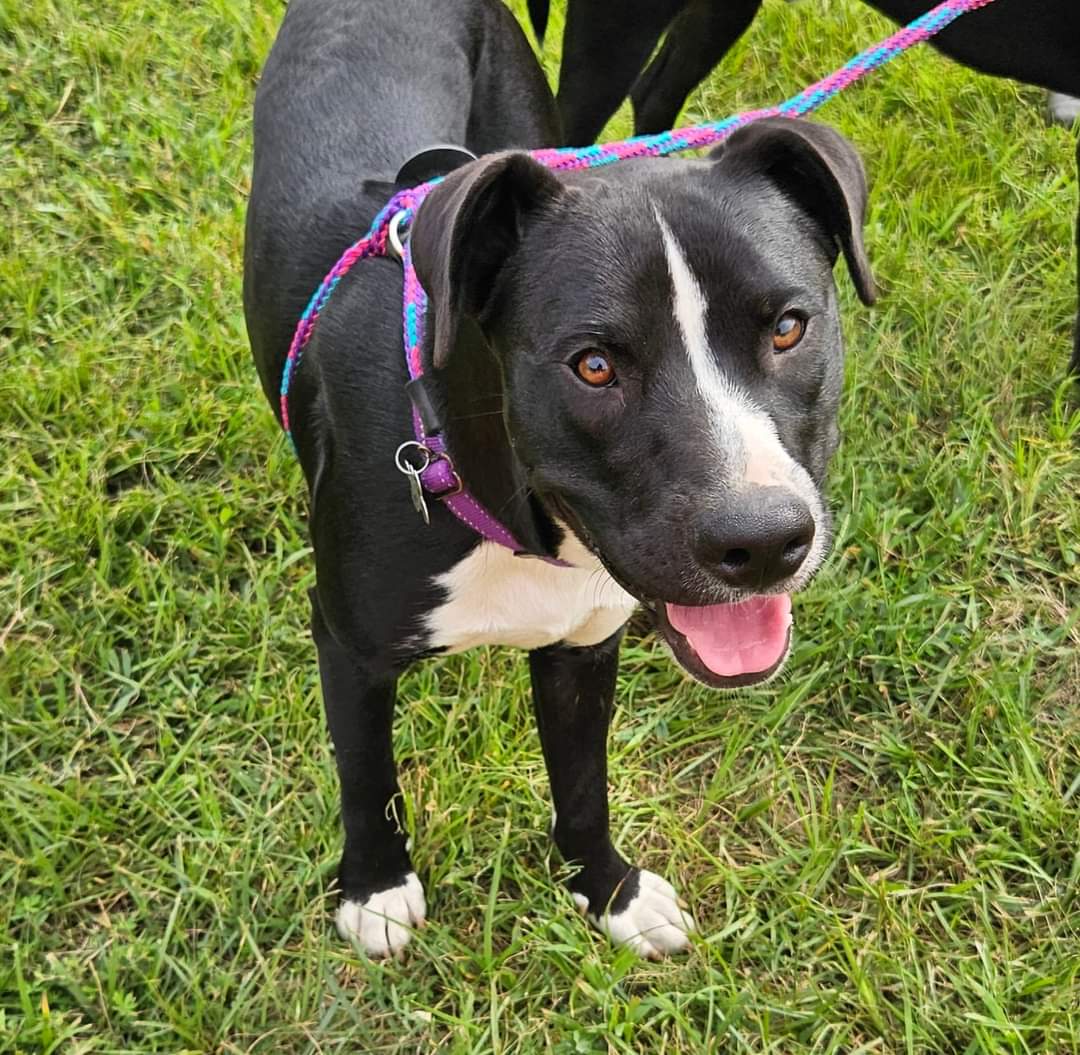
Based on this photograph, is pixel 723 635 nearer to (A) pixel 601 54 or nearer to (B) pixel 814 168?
(B) pixel 814 168

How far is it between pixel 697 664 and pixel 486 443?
1.56ft

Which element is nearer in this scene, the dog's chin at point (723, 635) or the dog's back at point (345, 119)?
the dog's chin at point (723, 635)

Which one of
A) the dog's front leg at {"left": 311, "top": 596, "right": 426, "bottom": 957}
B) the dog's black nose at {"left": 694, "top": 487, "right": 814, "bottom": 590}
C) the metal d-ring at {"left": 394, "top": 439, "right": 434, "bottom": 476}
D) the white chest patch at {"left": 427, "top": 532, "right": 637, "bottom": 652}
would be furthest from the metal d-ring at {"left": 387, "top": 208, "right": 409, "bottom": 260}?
the dog's black nose at {"left": 694, "top": 487, "right": 814, "bottom": 590}

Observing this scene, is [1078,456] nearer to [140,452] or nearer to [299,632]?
[299,632]

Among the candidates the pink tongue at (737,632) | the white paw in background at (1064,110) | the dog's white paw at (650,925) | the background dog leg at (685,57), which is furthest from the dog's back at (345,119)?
the white paw in background at (1064,110)

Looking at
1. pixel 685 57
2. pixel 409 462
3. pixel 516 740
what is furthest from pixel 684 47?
pixel 409 462

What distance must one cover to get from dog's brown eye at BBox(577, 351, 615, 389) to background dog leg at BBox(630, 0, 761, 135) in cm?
240

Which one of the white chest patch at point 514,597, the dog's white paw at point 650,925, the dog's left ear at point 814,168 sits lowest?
the dog's white paw at point 650,925

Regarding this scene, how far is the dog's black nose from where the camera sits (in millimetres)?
1634

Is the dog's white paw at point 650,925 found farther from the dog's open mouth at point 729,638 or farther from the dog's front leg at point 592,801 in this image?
the dog's open mouth at point 729,638

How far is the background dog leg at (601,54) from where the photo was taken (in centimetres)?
359

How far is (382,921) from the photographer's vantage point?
8.45 feet

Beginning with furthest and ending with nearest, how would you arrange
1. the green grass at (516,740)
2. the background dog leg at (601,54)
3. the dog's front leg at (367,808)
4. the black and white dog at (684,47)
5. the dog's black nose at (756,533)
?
the background dog leg at (601,54)
the black and white dog at (684,47)
the green grass at (516,740)
the dog's front leg at (367,808)
the dog's black nose at (756,533)

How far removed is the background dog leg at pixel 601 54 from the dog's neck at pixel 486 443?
6.40 ft
